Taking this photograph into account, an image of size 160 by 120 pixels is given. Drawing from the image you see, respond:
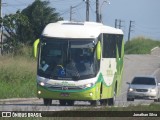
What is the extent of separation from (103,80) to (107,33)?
7.35 feet

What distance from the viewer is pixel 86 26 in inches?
1243

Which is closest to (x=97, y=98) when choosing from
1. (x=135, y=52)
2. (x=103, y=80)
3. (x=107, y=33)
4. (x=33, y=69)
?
(x=103, y=80)

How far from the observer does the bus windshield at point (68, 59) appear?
30.1m

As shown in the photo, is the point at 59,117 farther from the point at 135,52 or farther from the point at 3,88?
the point at 135,52

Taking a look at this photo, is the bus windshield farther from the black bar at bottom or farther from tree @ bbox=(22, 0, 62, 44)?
tree @ bbox=(22, 0, 62, 44)

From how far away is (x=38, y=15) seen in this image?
73.4 metres

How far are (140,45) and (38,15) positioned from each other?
219 feet

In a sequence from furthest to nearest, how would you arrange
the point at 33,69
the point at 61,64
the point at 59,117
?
the point at 33,69
the point at 61,64
the point at 59,117

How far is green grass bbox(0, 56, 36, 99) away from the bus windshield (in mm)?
12388

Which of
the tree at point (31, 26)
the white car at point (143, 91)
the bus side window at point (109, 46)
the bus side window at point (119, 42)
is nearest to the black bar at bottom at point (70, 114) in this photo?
the bus side window at point (109, 46)

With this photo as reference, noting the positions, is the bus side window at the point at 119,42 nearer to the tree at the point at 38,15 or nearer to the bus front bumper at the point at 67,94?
the bus front bumper at the point at 67,94

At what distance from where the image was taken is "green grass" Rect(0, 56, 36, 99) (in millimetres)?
45125

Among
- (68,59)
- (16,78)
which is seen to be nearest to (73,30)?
(68,59)

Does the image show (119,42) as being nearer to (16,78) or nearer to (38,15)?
(16,78)
